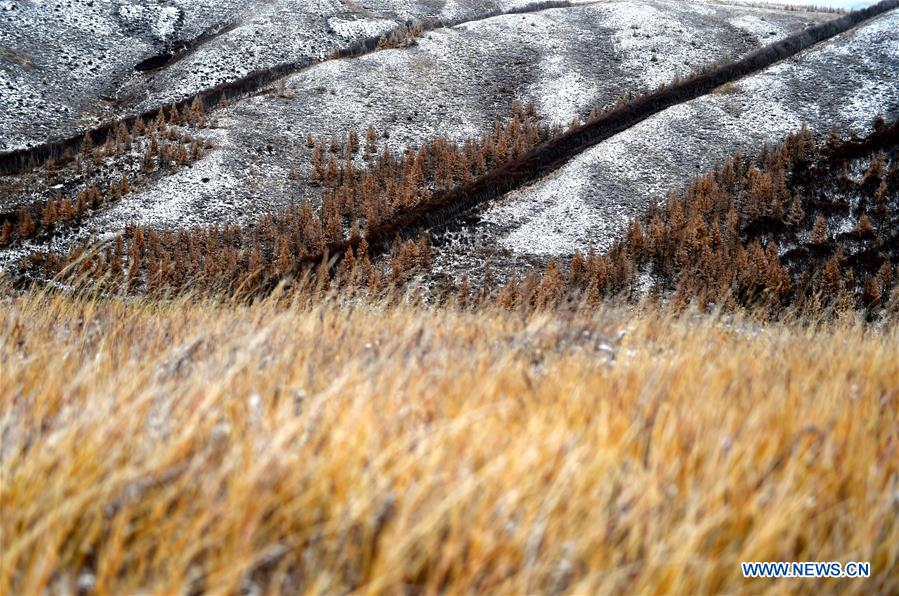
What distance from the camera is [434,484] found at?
8.68ft

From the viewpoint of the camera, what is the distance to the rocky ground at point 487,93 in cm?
3075

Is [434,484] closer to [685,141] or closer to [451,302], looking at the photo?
[451,302]

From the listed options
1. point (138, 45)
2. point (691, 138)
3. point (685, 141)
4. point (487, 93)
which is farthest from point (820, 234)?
point (138, 45)

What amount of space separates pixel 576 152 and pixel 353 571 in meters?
36.1

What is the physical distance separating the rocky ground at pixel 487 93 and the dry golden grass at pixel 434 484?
2373cm

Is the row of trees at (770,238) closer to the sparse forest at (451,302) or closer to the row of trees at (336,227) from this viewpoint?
Result: the sparse forest at (451,302)

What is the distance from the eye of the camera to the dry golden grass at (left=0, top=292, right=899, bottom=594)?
93.2 inches


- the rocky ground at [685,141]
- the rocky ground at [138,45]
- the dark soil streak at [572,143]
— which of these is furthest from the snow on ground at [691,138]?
the rocky ground at [138,45]

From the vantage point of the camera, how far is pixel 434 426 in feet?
9.61

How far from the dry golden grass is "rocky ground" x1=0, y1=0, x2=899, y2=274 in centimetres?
2373

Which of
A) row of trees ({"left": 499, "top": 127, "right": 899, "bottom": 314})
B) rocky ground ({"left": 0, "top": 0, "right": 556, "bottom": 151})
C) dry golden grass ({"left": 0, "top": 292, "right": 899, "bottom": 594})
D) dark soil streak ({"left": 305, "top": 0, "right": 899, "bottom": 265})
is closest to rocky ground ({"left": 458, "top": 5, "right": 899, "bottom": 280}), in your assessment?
dark soil streak ({"left": 305, "top": 0, "right": 899, "bottom": 265})

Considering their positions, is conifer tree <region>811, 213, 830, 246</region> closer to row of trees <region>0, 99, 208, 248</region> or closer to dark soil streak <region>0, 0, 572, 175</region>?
row of trees <region>0, 99, 208, 248</region>

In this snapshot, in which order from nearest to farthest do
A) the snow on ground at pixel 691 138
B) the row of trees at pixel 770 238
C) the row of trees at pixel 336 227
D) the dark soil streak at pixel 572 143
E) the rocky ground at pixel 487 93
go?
the row of trees at pixel 770 238, the row of trees at pixel 336 227, the snow on ground at pixel 691 138, the dark soil streak at pixel 572 143, the rocky ground at pixel 487 93

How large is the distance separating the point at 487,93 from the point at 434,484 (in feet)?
150
